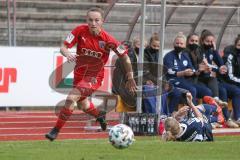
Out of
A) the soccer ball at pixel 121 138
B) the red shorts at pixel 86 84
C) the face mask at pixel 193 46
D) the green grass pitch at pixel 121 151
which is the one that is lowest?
the green grass pitch at pixel 121 151

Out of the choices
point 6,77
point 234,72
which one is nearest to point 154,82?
point 234,72

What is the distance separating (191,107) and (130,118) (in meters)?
1.76

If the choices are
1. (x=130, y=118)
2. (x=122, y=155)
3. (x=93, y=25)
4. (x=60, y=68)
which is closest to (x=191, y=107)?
(x=130, y=118)

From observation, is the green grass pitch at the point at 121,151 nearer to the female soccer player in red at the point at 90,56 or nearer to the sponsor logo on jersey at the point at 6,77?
the female soccer player in red at the point at 90,56

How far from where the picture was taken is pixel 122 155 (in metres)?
12.4

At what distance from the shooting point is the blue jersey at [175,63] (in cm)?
1898

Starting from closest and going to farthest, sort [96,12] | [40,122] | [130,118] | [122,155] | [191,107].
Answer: [122,155] → [96,12] → [191,107] → [130,118] → [40,122]

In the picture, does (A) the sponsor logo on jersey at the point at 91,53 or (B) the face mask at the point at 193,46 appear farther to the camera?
(B) the face mask at the point at 193,46

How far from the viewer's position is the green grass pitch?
12.2m

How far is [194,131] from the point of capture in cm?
1589

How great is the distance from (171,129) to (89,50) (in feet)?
6.34

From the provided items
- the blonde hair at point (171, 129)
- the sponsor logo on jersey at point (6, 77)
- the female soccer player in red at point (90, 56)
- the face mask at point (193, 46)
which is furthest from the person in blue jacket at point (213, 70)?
the sponsor logo on jersey at point (6, 77)

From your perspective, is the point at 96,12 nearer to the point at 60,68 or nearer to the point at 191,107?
the point at 191,107

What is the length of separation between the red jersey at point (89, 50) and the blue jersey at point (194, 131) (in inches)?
72.2
